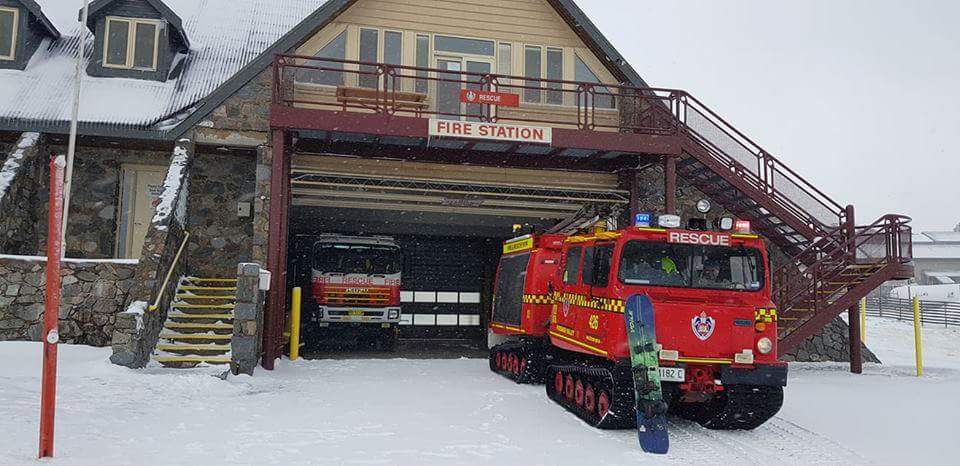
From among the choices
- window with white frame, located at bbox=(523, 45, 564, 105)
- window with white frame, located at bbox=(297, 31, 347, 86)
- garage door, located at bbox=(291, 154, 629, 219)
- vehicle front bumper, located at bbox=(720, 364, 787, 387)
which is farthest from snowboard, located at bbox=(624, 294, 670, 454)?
window with white frame, located at bbox=(297, 31, 347, 86)

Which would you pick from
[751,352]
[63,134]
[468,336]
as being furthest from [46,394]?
[468,336]

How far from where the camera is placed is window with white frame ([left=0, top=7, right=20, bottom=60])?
52.8 feet

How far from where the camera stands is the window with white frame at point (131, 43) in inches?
637

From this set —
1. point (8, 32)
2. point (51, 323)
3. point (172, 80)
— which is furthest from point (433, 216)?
point (51, 323)

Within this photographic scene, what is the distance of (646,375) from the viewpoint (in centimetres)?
788

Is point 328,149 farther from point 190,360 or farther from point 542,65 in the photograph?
point 190,360

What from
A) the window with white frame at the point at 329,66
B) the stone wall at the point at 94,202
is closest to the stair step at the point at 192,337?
the stone wall at the point at 94,202

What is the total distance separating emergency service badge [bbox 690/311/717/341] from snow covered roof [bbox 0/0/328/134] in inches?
461

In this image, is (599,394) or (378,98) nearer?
(599,394)

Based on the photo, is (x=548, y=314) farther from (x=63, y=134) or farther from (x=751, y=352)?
(x=63, y=134)

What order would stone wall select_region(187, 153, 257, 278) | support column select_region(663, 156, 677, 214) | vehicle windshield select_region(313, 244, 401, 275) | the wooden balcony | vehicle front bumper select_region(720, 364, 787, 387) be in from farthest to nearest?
vehicle windshield select_region(313, 244, 401, 275)
stone wall select_region(187, 153, 257, 278)
support column select_region(663, 156, 677, 214)
the wooden balcony
vehicle front bumper select_region(720, 364, 787, 387)

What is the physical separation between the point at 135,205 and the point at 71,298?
416 centimetres

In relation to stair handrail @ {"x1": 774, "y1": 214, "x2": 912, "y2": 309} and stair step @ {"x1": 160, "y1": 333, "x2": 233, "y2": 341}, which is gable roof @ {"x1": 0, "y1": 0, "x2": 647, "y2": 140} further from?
stair handrail @ {"x1": 774, "y1": 214, "x2": 912, "y2": 309}

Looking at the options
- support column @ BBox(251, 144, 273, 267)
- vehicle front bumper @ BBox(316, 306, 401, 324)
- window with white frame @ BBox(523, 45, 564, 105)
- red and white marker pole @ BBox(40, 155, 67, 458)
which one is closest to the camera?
red and white marker pole @ BBox(40, 155, 67, 458)
